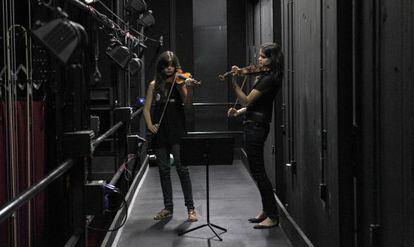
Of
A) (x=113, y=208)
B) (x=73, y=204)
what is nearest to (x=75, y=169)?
(x=73, y=204)

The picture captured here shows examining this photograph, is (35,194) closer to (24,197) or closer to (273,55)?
(24,197)

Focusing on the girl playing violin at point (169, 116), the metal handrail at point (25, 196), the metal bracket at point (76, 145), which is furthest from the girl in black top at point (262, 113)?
the metal handrail at point (25, 196)

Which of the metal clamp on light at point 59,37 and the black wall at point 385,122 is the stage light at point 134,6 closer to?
the black wall at point 385,122

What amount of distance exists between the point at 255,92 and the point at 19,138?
2.00 m

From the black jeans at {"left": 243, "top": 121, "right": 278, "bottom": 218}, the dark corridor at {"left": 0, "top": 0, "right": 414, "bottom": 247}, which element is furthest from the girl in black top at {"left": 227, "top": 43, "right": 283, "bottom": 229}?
the dark corridor at {"left": 0, "top": 0, "right": 414, "bottom": 247}

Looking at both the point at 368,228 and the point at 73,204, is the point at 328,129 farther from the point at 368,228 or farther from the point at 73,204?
the point at 73,204

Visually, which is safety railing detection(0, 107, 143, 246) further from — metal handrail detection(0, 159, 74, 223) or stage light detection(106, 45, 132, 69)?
stage light detection(106, 45, 132, 69)

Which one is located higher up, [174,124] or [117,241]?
[174,124]

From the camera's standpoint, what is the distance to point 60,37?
6.12 ft

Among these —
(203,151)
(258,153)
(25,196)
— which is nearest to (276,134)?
(258,153)

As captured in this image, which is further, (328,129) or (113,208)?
(113,208)

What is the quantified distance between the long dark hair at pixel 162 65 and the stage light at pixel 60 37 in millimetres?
3246

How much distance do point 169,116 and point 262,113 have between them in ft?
2.94

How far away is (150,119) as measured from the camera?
17.5 feet
